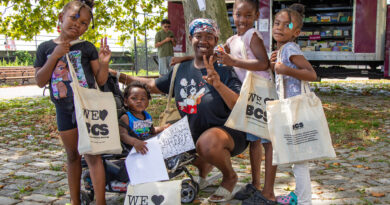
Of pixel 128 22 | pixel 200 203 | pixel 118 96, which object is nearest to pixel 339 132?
pixel 200 203

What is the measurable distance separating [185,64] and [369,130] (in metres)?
4.27

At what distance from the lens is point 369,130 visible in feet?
21.5

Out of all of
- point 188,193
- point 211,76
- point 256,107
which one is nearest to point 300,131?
point 256,107

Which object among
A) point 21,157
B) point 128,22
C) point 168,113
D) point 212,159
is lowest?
point 21,157

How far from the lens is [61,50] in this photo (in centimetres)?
274

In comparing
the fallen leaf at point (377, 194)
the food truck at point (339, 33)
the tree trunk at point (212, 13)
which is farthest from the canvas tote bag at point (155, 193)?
the food truck at point (339, 33)

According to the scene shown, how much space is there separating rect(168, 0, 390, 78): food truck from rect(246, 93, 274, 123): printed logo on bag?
8877 mm

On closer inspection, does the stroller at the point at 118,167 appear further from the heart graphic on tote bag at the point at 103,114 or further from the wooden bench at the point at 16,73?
the wooden bench at the point at 16,73

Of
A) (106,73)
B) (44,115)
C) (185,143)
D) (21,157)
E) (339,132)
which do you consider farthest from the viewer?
(44,115)

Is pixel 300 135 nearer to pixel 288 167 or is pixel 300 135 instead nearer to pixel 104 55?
pixel 104 55

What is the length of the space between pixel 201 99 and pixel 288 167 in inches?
71.5

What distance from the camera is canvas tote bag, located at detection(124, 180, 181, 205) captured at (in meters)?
3.02

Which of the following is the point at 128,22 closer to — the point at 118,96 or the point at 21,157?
the point at 21,157

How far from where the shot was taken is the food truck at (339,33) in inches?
431
